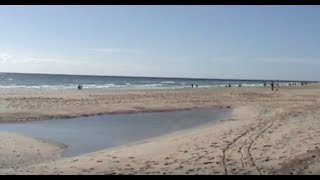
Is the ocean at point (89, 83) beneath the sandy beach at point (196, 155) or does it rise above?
above

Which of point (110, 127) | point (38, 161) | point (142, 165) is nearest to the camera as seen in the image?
point (142, 165)

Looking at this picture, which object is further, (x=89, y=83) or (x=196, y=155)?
(x=89, y=83)

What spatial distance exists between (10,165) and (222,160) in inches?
179

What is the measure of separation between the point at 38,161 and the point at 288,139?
20.9 ft

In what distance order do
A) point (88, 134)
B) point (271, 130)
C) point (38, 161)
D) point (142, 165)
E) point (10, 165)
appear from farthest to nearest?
point (88, 134), point (271, 130), point (38, 161), point (10, 165), point (142, 165)

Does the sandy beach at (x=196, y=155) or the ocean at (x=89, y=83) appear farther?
the ocean at (x=89, y=83)

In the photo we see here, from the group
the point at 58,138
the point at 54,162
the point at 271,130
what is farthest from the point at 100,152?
the point at 271,130

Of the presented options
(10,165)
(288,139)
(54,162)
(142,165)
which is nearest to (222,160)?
(142,165)

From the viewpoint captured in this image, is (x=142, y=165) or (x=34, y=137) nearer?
(x=142, y=165)

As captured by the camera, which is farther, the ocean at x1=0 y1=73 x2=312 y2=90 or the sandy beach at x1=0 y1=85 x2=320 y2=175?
the ocean at x1=0 y1=73 x2=312 y2=90

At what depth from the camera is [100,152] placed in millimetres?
10398

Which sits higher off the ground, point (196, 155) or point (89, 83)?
point (89, 83)

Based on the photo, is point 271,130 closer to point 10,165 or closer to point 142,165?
point 142,165

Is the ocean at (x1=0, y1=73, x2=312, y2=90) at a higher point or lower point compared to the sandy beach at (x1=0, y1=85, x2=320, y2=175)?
higher
